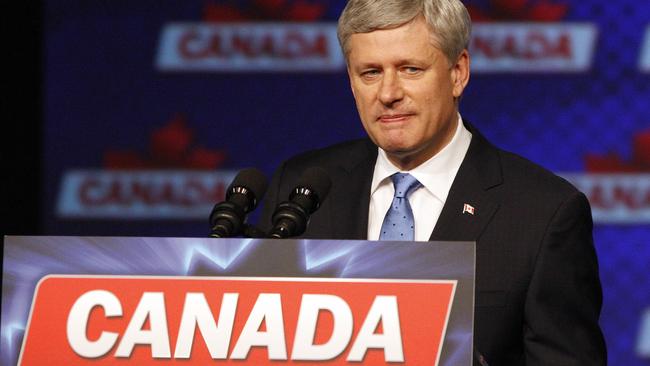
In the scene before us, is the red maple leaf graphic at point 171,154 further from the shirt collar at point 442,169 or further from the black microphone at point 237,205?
the black microphone at point 237,205

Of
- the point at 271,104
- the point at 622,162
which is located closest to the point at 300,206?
the point at 271,104

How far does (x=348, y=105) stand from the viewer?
3.48 m

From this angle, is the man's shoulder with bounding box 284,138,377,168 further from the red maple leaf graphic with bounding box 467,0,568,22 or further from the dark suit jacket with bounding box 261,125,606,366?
the red maple leaf graphic with bounding box 467,0,568,22

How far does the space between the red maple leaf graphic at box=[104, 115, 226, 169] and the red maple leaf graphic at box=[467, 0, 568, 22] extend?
0.93m

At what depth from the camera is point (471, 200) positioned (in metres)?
1.92

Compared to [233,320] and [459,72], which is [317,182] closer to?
[233,320]

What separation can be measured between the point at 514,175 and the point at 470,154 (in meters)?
0.09

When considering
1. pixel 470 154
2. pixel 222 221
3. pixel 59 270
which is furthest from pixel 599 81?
pixel 59 270

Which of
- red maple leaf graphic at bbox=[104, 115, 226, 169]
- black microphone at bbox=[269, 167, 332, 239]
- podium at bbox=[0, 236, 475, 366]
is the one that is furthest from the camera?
red maple leaf graphic at bbox=[104, 115, 226, 169]

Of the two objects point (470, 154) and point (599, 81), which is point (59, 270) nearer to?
point (470, 154)

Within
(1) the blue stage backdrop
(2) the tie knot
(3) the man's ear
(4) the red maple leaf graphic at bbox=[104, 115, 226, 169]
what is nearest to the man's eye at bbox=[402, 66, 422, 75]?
(3) the man's ear

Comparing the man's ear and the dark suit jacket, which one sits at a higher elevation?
the man's ear

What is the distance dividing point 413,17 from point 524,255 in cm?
44

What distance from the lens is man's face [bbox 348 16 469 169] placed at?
1.85 m
